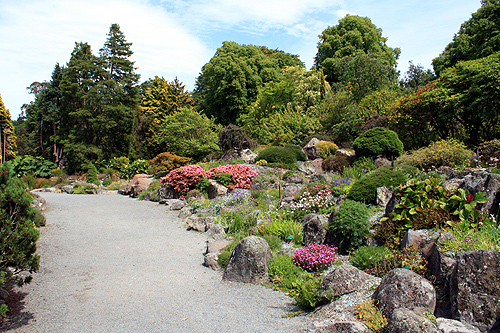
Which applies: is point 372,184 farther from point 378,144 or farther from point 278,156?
point 278,156

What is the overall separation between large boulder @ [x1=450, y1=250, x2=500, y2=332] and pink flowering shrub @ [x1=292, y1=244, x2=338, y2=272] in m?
2.21

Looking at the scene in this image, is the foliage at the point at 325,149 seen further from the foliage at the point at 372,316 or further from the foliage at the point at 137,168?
the foliage at the point at 372,316

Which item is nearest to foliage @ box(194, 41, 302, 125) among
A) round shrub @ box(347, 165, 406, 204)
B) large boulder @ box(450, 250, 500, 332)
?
round shrub @ box(347, 165, 406, 204)

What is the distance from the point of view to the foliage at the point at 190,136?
1877cm

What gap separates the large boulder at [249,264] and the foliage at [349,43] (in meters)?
28.1

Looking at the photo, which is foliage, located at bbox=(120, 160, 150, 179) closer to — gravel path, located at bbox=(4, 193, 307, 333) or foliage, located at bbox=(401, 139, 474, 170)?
gravel path, located at bbox=(4, 193, 307, 333)

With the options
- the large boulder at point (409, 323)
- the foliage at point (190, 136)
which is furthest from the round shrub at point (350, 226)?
the foliage at point (190, 136)

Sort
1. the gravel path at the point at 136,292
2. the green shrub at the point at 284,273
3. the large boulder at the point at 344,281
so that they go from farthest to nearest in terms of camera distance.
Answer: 1. the green shrub at the point at 284,273
2. the large boulder at the point at 344,281
3. the gravel path at the point at 136,292

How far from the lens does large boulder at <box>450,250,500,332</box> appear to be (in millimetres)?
3322

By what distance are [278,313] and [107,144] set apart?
2732 centimetres

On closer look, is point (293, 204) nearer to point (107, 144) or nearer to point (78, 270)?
point (78, 270)

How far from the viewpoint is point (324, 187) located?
29.9 ft

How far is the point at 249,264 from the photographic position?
5488 millimetres

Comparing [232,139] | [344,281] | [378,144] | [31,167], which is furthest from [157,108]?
[344,281]
